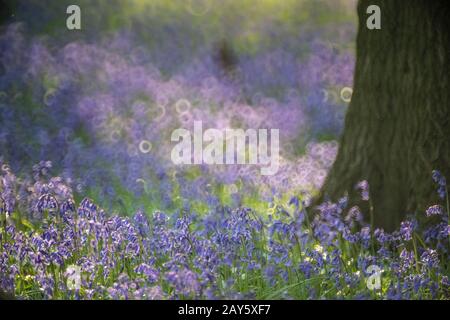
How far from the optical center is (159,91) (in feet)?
17.5

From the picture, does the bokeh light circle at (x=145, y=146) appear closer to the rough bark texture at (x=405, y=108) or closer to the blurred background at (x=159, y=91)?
the blurred background at (x=159, y=91)

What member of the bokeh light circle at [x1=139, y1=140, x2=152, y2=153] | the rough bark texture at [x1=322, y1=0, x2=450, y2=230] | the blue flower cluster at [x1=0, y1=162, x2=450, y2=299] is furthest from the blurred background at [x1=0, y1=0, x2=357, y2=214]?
the blue flower cluster at [x1=0, y1=162, x2=450, y2=299]

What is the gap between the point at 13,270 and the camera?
4281 mm

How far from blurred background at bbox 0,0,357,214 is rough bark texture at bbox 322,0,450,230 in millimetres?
290

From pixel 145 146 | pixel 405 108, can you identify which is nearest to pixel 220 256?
pixel 145 146

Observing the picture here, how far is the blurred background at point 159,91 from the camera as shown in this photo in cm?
492

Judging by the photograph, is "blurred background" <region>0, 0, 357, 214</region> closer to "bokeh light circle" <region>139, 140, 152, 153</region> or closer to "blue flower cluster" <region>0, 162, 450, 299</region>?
"bokeh light circle" <region>139, 140, 152, 153</region>

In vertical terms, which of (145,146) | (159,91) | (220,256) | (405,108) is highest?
(159,91)

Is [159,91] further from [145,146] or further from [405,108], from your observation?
[405,108]

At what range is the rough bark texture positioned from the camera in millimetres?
4633

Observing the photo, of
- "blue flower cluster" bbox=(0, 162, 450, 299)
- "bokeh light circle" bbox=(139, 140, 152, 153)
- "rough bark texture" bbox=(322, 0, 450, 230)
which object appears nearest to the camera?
"blue flower cluster" bbox=(0, 162, 450, 299)

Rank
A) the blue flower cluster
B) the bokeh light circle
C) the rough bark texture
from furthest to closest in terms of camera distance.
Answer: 1. the bokeh light circle
2. the rough bark texture
3. the blue flower cluster

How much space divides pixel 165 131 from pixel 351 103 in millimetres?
1366

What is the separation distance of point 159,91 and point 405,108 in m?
1.85
